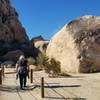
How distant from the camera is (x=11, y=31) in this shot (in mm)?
66812

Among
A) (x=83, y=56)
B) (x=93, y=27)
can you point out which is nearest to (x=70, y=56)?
(x=83, y=56)

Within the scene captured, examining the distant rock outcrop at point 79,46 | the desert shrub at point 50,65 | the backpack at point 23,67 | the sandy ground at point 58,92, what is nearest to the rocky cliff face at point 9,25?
the distant rock outcrop at point 79,46

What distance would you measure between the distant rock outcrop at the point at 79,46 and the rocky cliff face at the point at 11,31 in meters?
29.1

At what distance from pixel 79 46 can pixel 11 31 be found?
124 feet

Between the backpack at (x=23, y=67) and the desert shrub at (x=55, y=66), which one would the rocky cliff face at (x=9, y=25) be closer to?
the desert shrub at (x=55, y=66)

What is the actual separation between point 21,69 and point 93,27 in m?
12.9

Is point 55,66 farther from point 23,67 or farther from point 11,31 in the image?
point 11,31

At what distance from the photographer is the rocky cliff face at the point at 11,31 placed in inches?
2501

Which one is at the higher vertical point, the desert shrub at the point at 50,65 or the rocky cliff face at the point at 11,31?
the rocky cliff face at the point at 11,31

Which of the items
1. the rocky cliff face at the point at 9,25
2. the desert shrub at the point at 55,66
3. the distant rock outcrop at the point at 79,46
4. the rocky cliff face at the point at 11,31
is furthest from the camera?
the rocky cliff face at the point at 9,25

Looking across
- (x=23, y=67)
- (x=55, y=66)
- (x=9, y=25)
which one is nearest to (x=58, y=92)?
(x=23, y=67)

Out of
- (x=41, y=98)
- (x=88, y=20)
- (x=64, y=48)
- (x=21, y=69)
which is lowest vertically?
(x=41, y=98)

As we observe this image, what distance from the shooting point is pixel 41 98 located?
652 inches

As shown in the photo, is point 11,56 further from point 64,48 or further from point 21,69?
point 21,69
